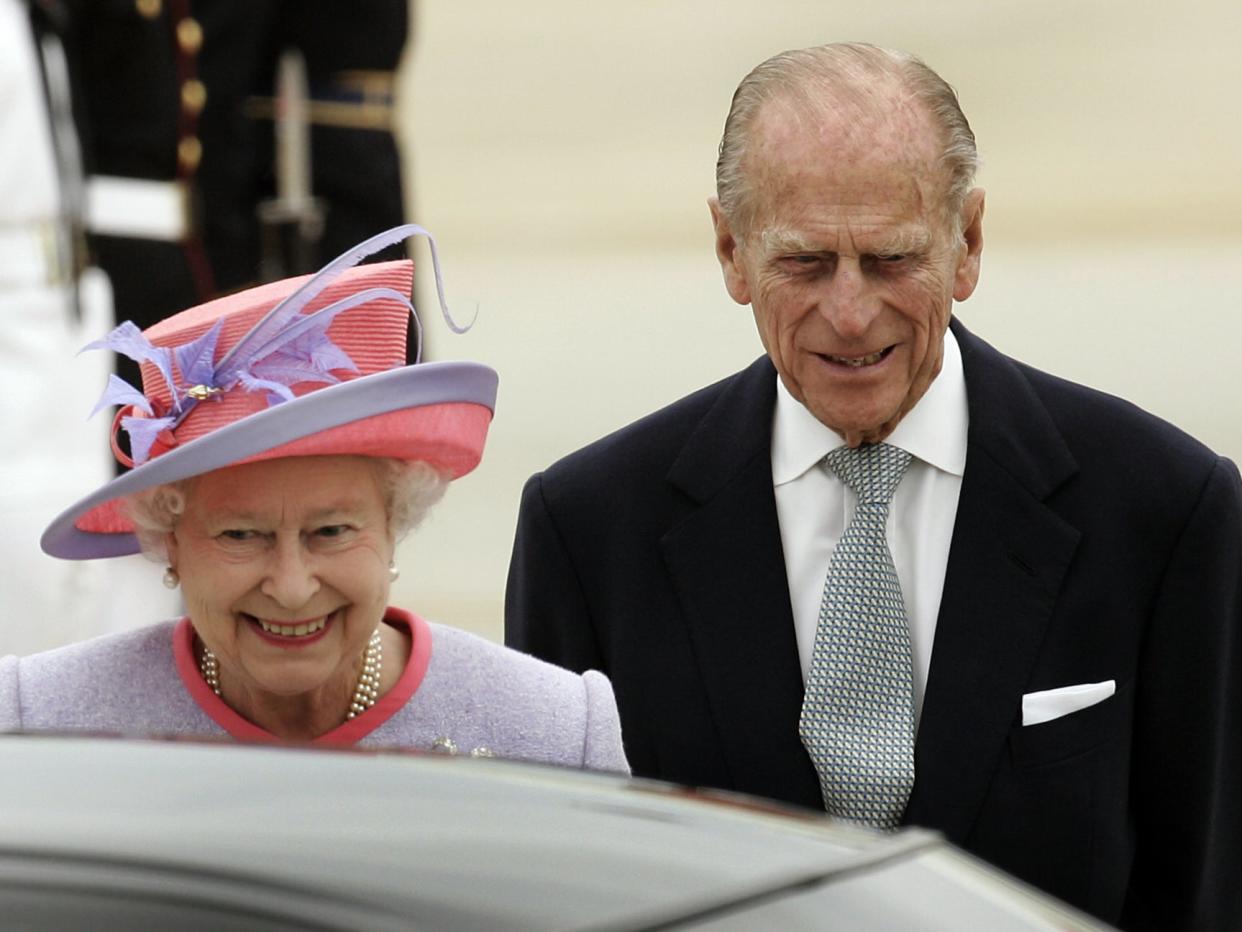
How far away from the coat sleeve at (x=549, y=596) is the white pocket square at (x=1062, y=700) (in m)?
0.51

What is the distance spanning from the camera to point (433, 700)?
2.74 m

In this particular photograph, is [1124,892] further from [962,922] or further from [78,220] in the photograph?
[78,220]

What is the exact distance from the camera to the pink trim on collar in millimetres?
2666

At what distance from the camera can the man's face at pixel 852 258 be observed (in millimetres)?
2779

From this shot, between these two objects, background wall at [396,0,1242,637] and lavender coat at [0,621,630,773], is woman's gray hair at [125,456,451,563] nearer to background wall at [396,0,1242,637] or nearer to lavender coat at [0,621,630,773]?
lavender coat at [0,621,630,773]

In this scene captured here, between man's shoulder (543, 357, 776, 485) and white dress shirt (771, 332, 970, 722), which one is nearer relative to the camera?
white dress shirt (771, 332, 970, 722)

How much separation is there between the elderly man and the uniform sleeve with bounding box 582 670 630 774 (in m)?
0.19

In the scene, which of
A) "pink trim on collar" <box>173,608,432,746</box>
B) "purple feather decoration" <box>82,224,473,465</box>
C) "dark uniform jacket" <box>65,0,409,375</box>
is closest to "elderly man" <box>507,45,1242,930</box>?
"pink trim on collar" <box>173,608,432,746</box>

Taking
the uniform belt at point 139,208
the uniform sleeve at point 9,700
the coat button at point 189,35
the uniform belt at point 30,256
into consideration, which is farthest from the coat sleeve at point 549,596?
the coat button at point 189,35

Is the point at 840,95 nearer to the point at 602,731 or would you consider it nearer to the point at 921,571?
the point at 921,571

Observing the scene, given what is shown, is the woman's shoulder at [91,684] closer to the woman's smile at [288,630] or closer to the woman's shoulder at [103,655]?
Answer: the woman's shoulder at [103,655]

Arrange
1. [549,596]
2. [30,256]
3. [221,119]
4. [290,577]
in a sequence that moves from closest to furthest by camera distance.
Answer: [290,577]
[549,596]
[30,256]
[221,119]

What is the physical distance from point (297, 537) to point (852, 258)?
67cm

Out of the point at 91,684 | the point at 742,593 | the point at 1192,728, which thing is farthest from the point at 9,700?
the point at 1192,728
